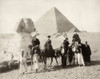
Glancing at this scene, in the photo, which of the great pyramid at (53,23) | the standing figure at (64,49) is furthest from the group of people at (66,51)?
the great pyramid at (53,23)

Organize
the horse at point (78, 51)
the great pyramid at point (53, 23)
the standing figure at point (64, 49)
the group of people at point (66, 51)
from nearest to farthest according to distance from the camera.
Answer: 1. the group of people at point (66, 51)
2. the horse at point (78, 51)
3. the standing figure at point (64, 49)
4. the great pyramid at point (53, 23)

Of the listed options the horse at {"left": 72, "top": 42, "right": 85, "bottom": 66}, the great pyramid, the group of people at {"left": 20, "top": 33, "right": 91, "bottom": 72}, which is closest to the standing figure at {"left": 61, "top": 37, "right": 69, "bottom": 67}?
the group of people at {"left": 20, "top": 33, "right": 91, "bottom": 72}

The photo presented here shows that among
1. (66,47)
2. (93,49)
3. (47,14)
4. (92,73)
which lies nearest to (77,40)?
(66,47)

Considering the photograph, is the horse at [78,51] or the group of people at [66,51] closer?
the group of people at [66,51]

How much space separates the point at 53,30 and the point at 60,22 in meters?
3.36

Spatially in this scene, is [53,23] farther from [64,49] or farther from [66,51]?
[64,49]

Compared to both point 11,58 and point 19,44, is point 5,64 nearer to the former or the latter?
point 11,58

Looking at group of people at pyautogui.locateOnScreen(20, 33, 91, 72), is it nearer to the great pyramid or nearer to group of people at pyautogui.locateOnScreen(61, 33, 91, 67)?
group of people at pyautogui.locateOnScreen(61, 33, 91, 67)

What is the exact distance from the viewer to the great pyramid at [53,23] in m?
48.5

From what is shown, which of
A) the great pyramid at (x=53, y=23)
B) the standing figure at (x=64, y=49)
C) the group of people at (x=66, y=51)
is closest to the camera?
the group of people at (x=66, y=51)

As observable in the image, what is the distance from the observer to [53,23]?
167 feet

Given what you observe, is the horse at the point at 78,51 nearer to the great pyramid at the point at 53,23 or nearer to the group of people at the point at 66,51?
the group of people at the point at 66,51

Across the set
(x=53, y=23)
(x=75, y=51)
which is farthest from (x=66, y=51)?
(x=53, y=23)

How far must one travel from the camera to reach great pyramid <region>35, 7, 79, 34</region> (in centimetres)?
4853
